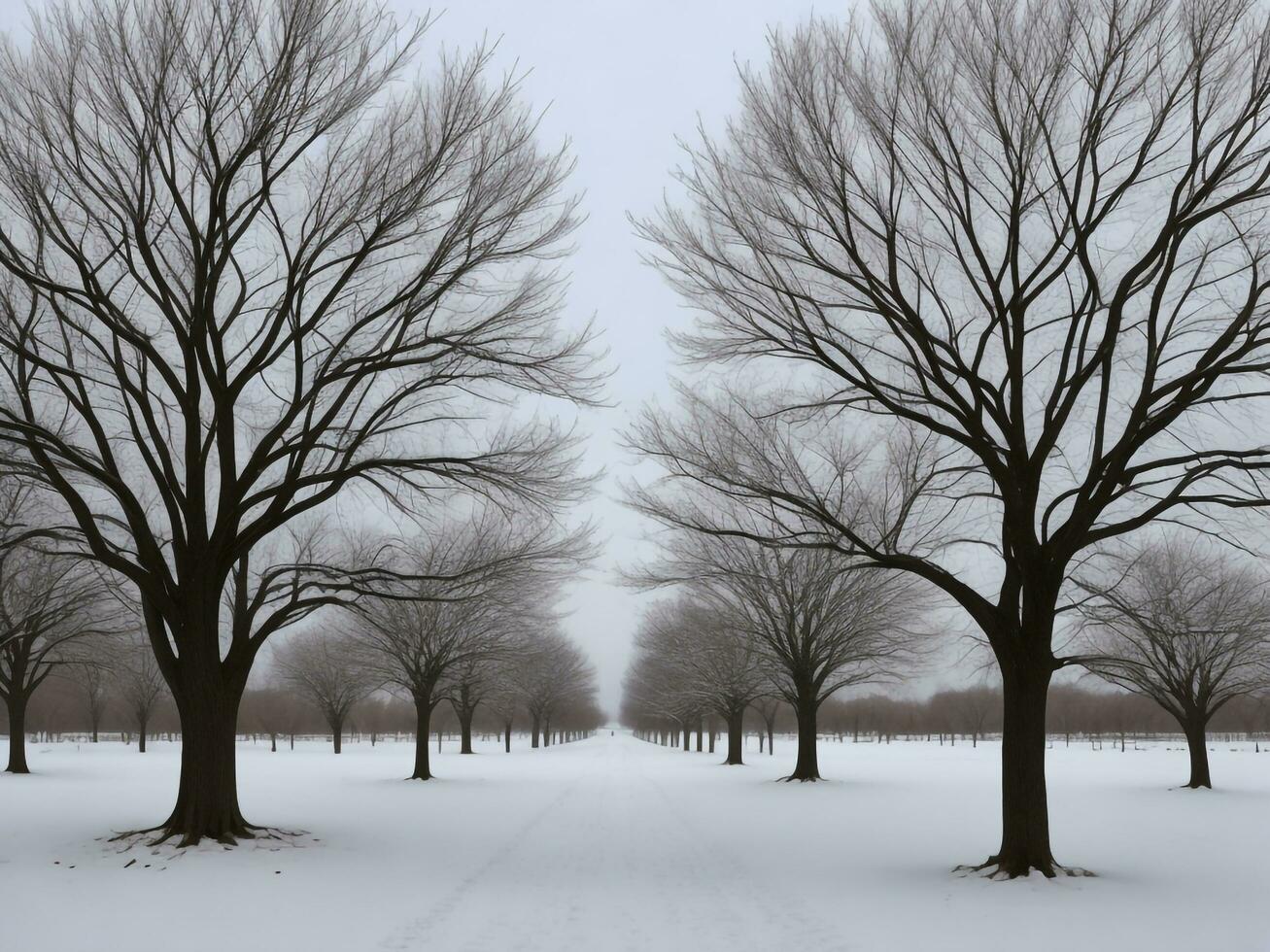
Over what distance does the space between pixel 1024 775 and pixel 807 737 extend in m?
16.7

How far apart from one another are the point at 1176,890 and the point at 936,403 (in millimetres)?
5707

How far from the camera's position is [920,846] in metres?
12.9

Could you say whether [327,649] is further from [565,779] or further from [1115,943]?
[1115,943]

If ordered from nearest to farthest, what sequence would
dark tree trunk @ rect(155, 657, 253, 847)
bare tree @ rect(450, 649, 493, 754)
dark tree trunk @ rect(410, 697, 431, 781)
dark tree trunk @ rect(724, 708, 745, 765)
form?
dark tree trunk @ rect(155, 657, 253, 847)
dark tree trunk @ rect(410, 697, 431, 781)
bare tree @ rect(450, 649, 493, 754)
dark tree trunk @ rect(724, 708, 745, 765)

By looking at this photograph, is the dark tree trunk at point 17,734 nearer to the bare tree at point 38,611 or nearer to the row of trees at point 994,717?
the bare tree at point 38,611

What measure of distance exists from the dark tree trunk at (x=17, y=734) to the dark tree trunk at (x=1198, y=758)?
32.9 m

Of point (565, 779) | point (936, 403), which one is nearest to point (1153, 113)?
point (936, 403)

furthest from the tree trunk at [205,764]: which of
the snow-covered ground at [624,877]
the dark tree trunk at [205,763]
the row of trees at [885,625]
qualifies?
the row of trees at [885,625]

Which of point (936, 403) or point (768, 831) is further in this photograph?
point (768, 831)

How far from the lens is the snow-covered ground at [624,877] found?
7500 mm

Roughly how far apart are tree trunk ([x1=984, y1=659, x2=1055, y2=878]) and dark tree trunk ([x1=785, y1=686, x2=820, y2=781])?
15.3m

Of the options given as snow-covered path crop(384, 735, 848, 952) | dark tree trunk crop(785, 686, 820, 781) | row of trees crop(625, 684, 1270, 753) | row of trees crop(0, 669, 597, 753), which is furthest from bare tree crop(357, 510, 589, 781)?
row of trees crop(0, 669, 597, 753)

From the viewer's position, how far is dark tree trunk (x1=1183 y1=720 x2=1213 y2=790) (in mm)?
25025

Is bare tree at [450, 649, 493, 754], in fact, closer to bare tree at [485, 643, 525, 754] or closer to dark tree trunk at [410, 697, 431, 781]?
bare tree at [485, 643, 525, 754]
